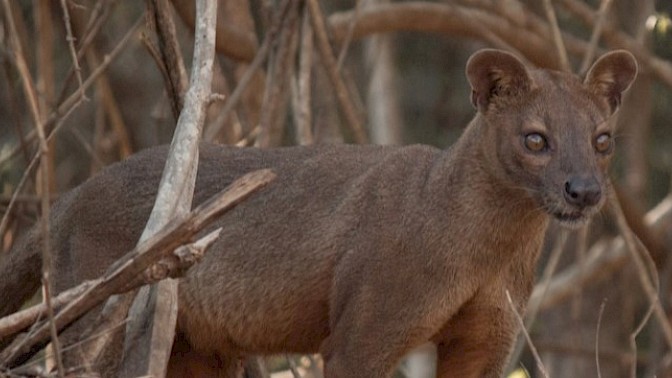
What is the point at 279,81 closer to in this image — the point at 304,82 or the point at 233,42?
the point at 304,82

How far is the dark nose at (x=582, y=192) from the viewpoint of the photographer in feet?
21.6

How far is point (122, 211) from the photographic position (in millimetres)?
7520

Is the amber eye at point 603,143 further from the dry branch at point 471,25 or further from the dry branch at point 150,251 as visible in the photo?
the dry branch at point 471,25

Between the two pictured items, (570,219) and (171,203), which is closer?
(171,203)

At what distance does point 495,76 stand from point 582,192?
0.84 m

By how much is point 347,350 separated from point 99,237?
123 centimetres

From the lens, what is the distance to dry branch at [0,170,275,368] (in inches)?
221

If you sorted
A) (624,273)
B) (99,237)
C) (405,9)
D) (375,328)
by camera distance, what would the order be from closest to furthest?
(375,328)
(99,237)
(405,9)
(624,273)

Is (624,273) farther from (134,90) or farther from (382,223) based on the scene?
(382,223)

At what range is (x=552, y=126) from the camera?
689 cm

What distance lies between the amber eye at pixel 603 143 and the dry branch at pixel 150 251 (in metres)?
1.62

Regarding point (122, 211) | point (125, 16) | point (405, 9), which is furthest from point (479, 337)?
point (125, 16)

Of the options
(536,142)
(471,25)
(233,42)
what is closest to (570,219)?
(536,142)

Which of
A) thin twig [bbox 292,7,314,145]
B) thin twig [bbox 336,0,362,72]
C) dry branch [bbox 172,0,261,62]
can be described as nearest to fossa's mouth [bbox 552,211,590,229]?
thin twig [bbox 292,7,314,145]
